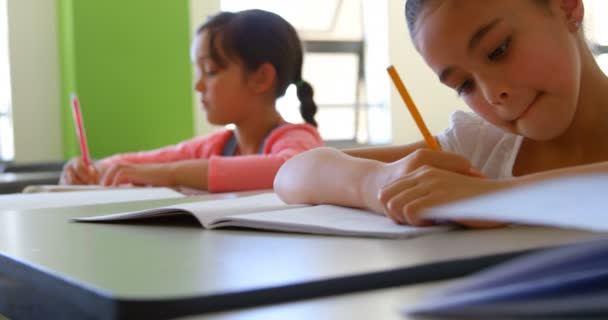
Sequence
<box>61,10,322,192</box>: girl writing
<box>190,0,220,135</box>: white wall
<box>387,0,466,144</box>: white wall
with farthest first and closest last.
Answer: <box>387,0,466,144</box>: white wall → <box>190,0,220,135</box>: white wall → <box>61,10,322,192</box>: girl writing

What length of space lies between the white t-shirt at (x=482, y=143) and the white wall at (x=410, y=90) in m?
2.88

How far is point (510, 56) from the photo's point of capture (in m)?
0.77

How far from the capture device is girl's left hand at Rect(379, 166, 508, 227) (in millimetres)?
Result: 540

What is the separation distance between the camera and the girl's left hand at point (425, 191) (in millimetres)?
540

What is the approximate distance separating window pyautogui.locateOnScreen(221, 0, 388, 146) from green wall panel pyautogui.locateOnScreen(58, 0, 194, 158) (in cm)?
85

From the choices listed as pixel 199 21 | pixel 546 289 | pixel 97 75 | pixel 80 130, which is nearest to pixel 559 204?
pixel 546 289

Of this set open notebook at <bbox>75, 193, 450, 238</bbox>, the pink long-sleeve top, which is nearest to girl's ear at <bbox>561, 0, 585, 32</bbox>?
open notebook at <bbox>75, 193, 450, 238</bbox>

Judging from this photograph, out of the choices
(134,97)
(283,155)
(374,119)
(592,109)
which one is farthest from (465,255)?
(374,119)

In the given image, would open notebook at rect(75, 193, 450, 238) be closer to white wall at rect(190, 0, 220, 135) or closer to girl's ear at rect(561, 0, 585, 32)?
girl's ear at rect(561, 0, 585, 32)

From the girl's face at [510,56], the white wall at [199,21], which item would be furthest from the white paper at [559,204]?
the white wall at [199,21]

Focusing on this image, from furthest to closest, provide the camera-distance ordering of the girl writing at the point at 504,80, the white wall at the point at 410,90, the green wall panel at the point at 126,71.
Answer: the white wall at the point at 410,90, the green wall panel at the point at 126,71, the girl writing at the point at 504,80

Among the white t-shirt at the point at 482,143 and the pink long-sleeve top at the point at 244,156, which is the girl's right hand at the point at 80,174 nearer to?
the pink long-sleeve top at the point at 244,156

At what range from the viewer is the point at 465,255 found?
402mm

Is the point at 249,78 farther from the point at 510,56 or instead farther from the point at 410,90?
the point at 410,90
